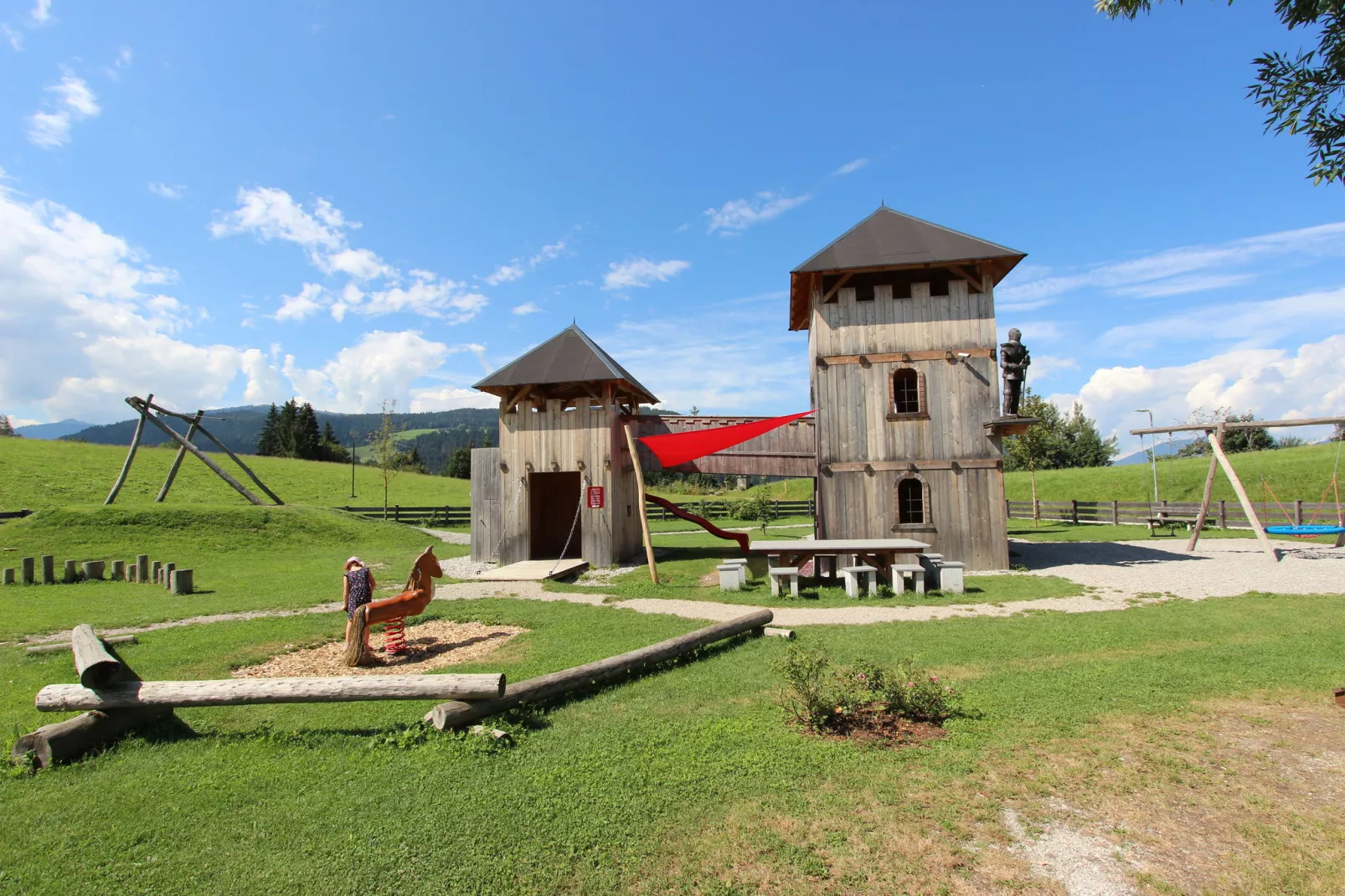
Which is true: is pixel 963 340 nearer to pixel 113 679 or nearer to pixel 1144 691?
pixel 1144 691

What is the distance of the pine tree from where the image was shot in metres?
82.1

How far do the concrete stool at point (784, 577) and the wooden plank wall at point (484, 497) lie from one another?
10491 mm

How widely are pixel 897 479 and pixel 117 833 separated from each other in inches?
634

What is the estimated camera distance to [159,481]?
35656 mm

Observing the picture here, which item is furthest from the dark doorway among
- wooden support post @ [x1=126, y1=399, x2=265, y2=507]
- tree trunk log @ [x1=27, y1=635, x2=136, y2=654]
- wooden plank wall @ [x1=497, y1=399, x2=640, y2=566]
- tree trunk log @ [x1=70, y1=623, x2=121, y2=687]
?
tree trunk log @ [x1=70, y1=623, x2=121, y2=687]

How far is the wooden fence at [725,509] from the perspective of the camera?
39.1 metres

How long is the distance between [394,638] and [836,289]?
1377 centimetres

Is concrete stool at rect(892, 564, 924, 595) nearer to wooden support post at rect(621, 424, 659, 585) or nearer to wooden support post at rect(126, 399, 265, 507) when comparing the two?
wooden support post at rect(621, 424, 659, 585)

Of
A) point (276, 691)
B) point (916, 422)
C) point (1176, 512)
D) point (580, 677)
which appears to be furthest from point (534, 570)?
point (1176, 512)

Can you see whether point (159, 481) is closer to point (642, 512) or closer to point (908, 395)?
point (642, 512)

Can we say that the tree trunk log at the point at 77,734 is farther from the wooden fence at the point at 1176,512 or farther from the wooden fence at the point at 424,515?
the wooden fence at the point at 424,515

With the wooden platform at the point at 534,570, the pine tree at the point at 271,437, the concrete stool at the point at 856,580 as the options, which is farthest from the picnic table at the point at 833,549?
the pine tree at the point at 271,437

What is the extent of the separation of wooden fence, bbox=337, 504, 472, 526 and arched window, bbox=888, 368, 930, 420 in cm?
2540

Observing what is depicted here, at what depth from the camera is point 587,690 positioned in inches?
276
